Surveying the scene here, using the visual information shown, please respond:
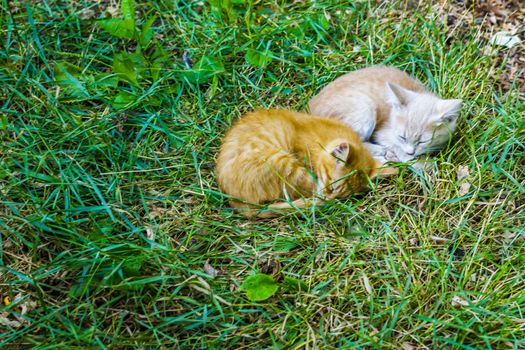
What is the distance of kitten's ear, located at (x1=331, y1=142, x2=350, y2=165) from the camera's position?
10.6 feet

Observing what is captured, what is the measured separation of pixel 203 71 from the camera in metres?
4.13

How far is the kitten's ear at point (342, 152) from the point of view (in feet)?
10.6

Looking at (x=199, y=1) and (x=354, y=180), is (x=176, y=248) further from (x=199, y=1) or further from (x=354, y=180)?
(x=199, y=1)

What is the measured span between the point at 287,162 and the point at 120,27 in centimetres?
183

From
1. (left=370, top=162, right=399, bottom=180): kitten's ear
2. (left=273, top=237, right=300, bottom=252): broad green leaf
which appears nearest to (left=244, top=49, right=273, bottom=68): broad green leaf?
(left=370, top=162, right=399, bottom=180): kitten's ear

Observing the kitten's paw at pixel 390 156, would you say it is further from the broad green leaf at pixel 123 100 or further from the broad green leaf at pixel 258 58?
the broad green leaf at pixel 123 100

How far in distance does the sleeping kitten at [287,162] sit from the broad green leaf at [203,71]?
0.72 metres

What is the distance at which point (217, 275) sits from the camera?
3117mm

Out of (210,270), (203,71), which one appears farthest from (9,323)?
(203,71)

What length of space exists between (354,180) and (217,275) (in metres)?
1.06

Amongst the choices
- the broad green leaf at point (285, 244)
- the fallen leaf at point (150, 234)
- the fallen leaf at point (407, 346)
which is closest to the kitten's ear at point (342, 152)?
the broad green leaf at point (285, 244)

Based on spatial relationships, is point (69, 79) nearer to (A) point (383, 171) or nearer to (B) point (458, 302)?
(A) point (383, 171)

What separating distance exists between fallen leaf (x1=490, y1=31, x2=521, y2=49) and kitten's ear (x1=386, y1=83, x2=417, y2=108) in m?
1.07

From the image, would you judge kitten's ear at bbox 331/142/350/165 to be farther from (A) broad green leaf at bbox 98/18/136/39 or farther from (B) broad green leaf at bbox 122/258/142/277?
(A) broad green leaf at bbox 98/18/136/39
